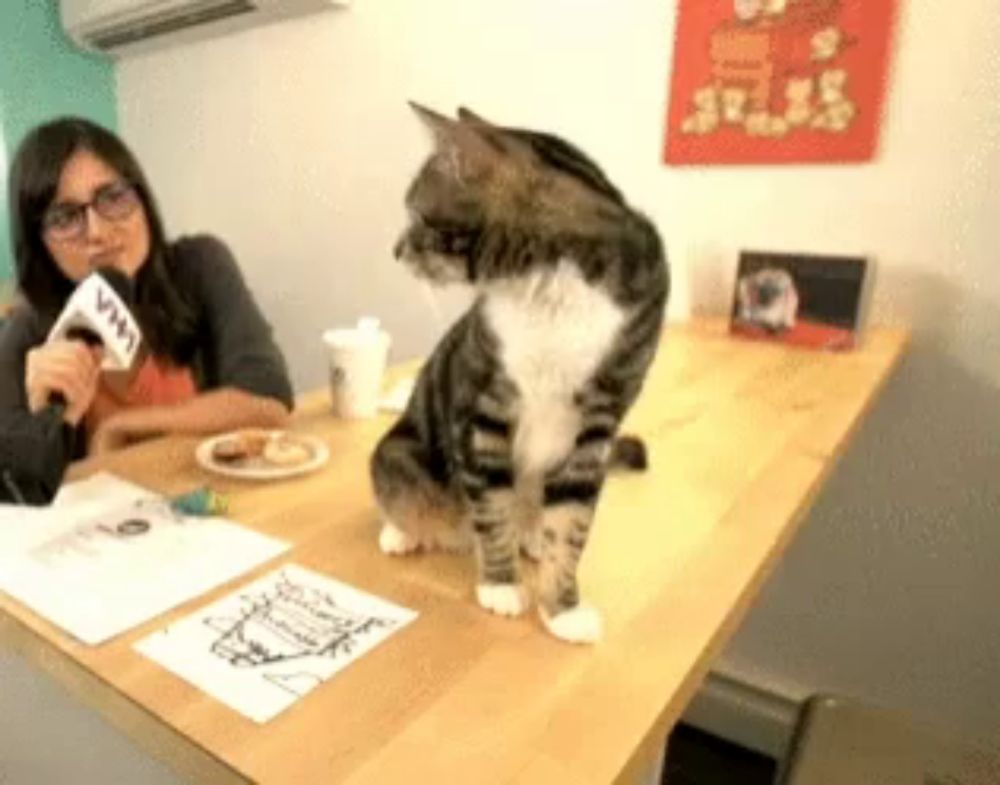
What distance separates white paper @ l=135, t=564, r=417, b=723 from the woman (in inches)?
17.9

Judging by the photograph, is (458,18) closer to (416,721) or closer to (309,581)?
(309,581)

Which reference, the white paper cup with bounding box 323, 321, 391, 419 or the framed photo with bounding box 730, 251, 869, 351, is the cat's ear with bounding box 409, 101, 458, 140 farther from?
the framed photo with bounding box 730, 251, 869, 351

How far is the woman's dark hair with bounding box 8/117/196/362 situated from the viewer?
3.71 feet

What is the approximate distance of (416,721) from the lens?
1.37 feet

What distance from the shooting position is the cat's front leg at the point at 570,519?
20.3 inches

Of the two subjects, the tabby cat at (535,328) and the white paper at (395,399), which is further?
the white paper at (395,399)

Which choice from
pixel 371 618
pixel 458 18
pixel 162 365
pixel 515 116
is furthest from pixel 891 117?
pixel 162 365

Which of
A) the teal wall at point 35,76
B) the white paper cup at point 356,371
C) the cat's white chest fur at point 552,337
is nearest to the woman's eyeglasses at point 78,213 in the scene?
the white paper cup at point 356,371

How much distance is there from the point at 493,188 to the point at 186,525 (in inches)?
16.5

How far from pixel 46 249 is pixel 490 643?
109cm

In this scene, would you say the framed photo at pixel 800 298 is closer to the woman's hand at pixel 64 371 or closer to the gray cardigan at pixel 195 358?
the gray cardigan at pixel 195 358

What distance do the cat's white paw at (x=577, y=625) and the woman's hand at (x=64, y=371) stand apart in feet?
1.77

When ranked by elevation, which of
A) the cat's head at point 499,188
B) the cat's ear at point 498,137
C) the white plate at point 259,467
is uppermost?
the cat's ear at point 498,137

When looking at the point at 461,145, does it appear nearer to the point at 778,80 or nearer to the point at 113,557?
the point at 113,557
